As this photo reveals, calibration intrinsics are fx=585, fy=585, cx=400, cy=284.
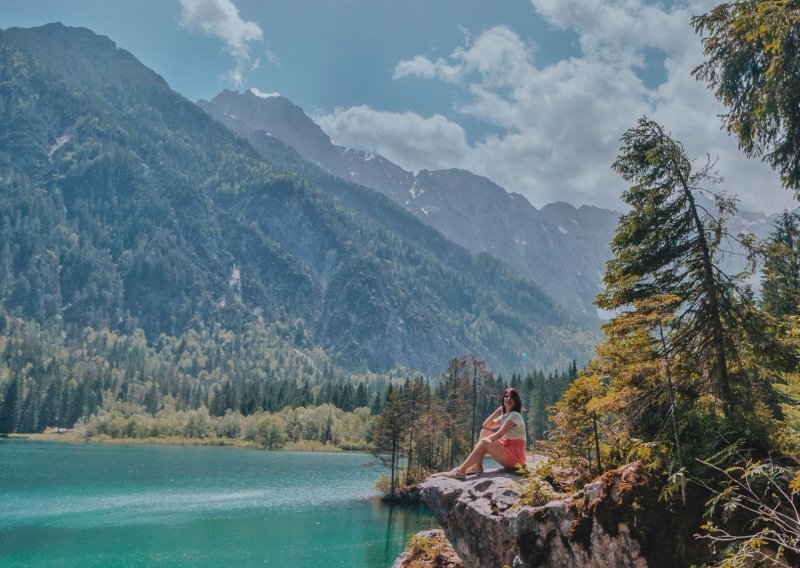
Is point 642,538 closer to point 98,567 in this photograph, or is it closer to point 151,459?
point 98,567

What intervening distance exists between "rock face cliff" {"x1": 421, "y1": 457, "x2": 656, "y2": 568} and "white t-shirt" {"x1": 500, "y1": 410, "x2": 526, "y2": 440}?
39.7 inches

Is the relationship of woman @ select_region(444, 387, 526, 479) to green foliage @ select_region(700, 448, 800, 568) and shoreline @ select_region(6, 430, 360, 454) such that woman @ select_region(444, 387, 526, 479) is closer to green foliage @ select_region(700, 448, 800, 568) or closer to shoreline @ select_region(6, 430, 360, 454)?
green foliage @ select_region(700, 448, 800, 568)

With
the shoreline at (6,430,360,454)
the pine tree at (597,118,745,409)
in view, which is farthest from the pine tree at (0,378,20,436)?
the pine tree at (597,118,745,409)

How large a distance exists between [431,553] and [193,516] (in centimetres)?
4024

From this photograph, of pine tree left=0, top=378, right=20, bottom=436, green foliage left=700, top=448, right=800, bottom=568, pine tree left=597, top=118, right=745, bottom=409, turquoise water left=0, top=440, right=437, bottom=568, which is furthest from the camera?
pine tree left=0, top=378, right=20, bottom=436

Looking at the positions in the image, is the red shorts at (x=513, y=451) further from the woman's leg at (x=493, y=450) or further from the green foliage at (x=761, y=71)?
the green foliage at (x=761, y=71)

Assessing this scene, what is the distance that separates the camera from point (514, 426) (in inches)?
618

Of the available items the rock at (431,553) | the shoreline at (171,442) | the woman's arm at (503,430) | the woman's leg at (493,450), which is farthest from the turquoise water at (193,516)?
the shoreline at (171,442)

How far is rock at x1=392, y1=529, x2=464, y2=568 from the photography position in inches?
928

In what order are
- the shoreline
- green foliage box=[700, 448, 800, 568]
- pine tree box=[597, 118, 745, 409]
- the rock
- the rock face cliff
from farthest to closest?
1. the shoreline
2. the rock
3. pine tree box=[597, 118, 745, 409]
4. the rock face cliff
5. green foliage box=[700, 448, 800, 568]

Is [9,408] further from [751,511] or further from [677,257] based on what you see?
[751,511]

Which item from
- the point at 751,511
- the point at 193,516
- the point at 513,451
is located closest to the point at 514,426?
the point at 513,451

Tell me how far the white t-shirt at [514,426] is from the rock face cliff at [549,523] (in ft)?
3.31

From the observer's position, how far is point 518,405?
15875 mm
